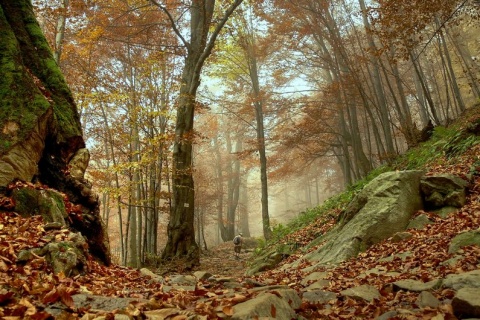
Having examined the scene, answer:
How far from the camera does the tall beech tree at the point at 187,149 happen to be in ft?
31.8

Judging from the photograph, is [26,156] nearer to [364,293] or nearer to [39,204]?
[39,204]

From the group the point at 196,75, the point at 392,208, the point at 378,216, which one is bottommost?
the point at 378,216

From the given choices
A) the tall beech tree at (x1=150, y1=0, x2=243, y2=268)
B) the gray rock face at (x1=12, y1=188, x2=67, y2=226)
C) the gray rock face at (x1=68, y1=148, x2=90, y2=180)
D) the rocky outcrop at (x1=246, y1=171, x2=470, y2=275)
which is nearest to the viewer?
the gray rock face at (x1=12, y1=188, x2=67, y2=226)

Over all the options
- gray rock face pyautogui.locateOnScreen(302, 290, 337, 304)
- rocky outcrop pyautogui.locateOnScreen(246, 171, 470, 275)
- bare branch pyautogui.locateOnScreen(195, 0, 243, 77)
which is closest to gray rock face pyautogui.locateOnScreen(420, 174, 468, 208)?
rocky outcrop pyautogui.locateOnScreen(246, 171, 470, 275)

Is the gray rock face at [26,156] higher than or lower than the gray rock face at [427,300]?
higher

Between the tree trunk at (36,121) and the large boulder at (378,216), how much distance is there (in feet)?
14.7

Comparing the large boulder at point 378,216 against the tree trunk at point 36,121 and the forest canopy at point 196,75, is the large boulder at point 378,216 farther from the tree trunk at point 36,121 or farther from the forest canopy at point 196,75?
the tree trunk at point 36,121

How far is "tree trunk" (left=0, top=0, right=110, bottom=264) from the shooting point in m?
4.74

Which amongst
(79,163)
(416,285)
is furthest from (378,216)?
(79,163)

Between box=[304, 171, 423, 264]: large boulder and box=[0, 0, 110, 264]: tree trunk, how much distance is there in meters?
4.47

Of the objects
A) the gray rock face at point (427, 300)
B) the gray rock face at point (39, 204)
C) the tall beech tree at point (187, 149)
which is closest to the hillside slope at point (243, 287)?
the gray rock face at point (427, 300)

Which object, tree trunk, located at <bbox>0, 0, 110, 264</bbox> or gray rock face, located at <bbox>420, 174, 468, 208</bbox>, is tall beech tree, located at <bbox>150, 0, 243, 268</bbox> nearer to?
tree trunk, located at <bbox>0, 0, 110, 264</bbox>

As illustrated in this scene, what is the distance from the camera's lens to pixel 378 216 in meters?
6.73

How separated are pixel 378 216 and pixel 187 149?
5.97 meters
